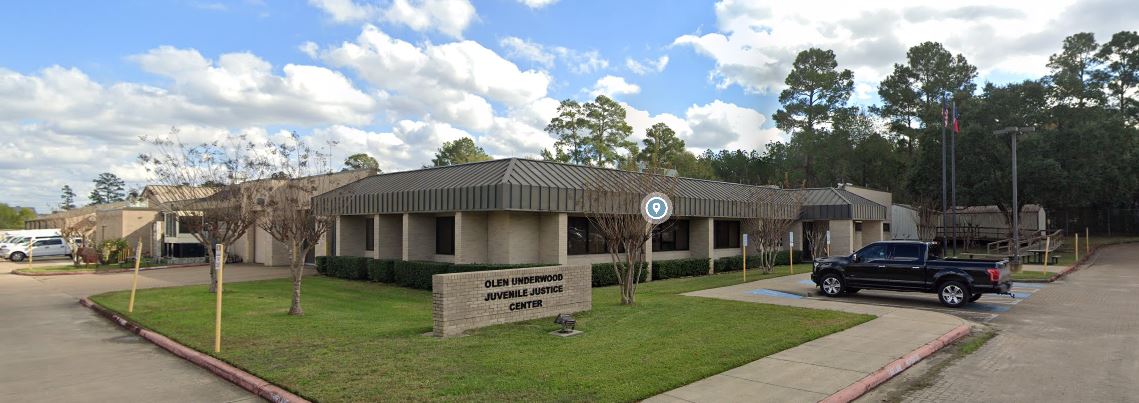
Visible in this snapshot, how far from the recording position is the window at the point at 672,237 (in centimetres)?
2658

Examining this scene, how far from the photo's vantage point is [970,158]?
4050cm

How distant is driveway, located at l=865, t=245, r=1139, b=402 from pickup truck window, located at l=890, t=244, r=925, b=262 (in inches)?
101

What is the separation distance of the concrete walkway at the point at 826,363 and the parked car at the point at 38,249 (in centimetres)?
5230

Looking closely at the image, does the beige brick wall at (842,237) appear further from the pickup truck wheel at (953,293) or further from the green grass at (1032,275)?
the pickup truck wheel at (953,293)

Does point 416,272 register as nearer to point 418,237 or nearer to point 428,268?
point 428,268

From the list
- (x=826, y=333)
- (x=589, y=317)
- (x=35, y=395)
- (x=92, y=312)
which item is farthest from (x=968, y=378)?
(x=92, y=312)

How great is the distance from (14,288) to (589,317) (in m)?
24.1

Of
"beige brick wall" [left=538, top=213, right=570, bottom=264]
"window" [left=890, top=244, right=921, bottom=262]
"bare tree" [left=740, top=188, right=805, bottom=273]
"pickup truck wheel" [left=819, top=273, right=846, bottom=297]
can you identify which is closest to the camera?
"window" [left=890, top=244, right=921, bottom=262]

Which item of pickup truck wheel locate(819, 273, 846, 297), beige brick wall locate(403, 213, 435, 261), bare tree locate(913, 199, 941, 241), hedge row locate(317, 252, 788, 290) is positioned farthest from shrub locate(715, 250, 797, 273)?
bare tree locate(913, 199, 941, 241)

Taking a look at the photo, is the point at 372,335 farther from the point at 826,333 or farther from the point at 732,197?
the point at 732,197

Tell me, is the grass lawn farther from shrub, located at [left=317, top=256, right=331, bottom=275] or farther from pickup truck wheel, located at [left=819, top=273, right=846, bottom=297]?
shrub, located at [left=317, top=256, right=331, bottom=275]

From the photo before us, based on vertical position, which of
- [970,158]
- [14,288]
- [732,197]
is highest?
[970,158]

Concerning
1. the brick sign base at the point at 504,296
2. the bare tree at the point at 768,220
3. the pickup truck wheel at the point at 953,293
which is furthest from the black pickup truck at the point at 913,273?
the brick sign base at the point at 504,296

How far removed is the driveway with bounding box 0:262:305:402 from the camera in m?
8.25
